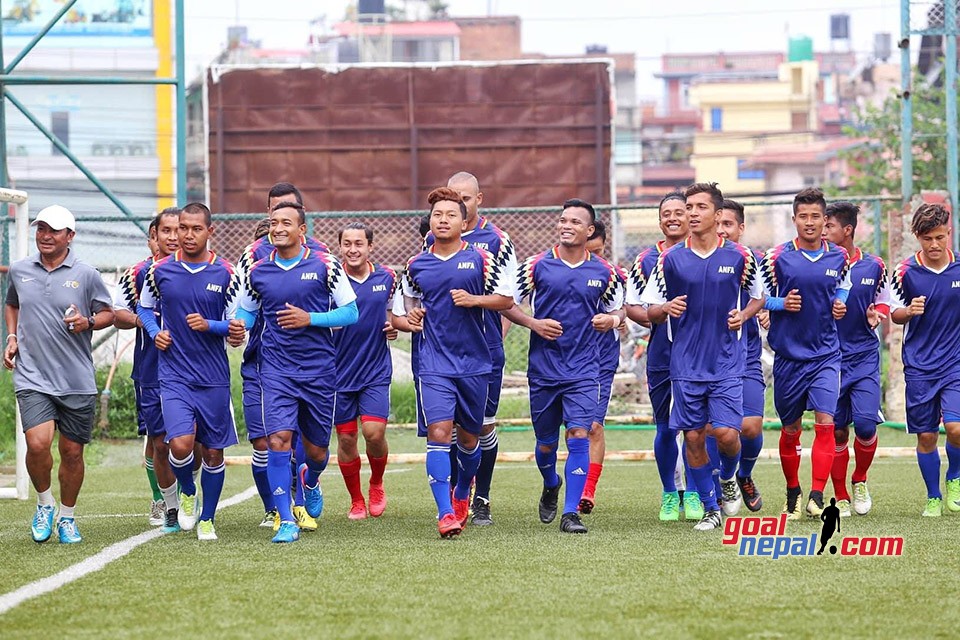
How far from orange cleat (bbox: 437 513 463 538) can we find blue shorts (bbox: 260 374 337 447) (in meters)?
1.01

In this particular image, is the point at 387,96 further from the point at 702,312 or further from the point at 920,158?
the point at 702,312

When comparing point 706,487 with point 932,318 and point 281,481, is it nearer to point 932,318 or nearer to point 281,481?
point 932,318

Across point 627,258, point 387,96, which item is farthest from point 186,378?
point 387,96

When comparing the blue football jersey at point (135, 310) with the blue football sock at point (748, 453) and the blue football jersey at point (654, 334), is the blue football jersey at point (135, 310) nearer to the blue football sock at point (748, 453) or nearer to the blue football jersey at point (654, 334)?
the blue football jersey at point (654, 334)

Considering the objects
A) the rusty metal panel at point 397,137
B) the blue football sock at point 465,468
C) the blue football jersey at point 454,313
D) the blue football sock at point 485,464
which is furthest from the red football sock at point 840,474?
the rusty metal panel at point 397,137

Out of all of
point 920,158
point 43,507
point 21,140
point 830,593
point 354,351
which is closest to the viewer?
point 830,593

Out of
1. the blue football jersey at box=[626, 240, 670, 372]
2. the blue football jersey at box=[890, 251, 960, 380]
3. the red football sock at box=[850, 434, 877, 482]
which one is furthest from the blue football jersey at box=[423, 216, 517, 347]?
the blue football jersey at box=[890, 251, 960, 380]

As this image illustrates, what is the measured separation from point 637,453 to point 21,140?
53.2 metres

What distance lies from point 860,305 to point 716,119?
295 feet

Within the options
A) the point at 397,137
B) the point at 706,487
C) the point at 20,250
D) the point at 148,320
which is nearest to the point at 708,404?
the point at 706,487

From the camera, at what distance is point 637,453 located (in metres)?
16.0

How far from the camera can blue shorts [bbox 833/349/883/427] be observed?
1091 cm

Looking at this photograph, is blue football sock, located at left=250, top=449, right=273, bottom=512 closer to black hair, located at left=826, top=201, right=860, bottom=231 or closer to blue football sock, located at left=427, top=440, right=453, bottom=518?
blue football sock, located at left=427, top=440, right=453, bottom=518

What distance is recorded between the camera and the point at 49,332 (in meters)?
9.98
